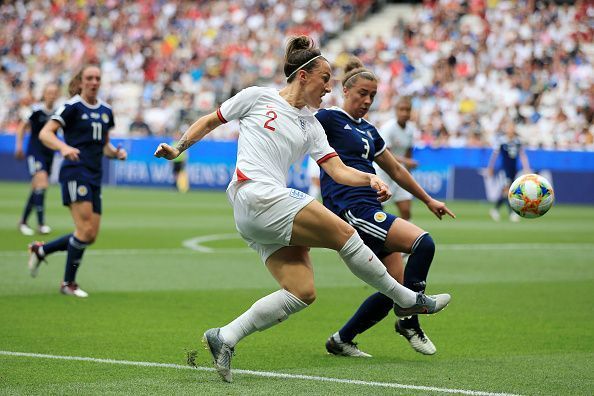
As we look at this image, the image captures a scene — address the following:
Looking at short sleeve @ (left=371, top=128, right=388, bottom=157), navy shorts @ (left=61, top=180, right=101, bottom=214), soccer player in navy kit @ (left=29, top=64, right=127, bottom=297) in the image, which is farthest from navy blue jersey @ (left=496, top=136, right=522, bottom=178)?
short sleeve @ (left=371, top=128, right=388, bottom=157)

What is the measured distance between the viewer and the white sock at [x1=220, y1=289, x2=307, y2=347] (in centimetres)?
708

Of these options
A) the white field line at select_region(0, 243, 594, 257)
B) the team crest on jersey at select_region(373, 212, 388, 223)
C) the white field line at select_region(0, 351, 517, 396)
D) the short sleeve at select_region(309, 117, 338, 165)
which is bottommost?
the white field line at select_region(0, 243, 594, 257)

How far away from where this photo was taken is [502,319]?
10.5m

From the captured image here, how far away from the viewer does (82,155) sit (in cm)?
1171

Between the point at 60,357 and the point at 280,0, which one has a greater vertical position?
the point at 280,0

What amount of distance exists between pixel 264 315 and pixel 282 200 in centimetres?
79

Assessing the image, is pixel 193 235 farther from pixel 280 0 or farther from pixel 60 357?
pixel 280 0

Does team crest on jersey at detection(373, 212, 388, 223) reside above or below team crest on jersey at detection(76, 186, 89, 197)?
above

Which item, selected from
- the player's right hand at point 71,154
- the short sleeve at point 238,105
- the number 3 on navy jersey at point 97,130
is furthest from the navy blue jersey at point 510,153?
the short sleeve at point 238,105

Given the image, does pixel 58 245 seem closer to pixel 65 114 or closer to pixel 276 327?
pixel 65 114

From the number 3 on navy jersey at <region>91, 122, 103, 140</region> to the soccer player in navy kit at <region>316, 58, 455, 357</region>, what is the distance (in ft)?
12.9

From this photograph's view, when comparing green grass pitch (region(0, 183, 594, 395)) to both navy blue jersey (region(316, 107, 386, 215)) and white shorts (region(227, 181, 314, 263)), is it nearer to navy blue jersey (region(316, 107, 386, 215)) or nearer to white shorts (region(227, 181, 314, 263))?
white shorts (region(227, 181, 314, 263))

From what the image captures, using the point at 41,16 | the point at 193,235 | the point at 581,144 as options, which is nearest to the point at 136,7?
the point at 41,16

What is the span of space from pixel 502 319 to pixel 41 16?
39893mm
